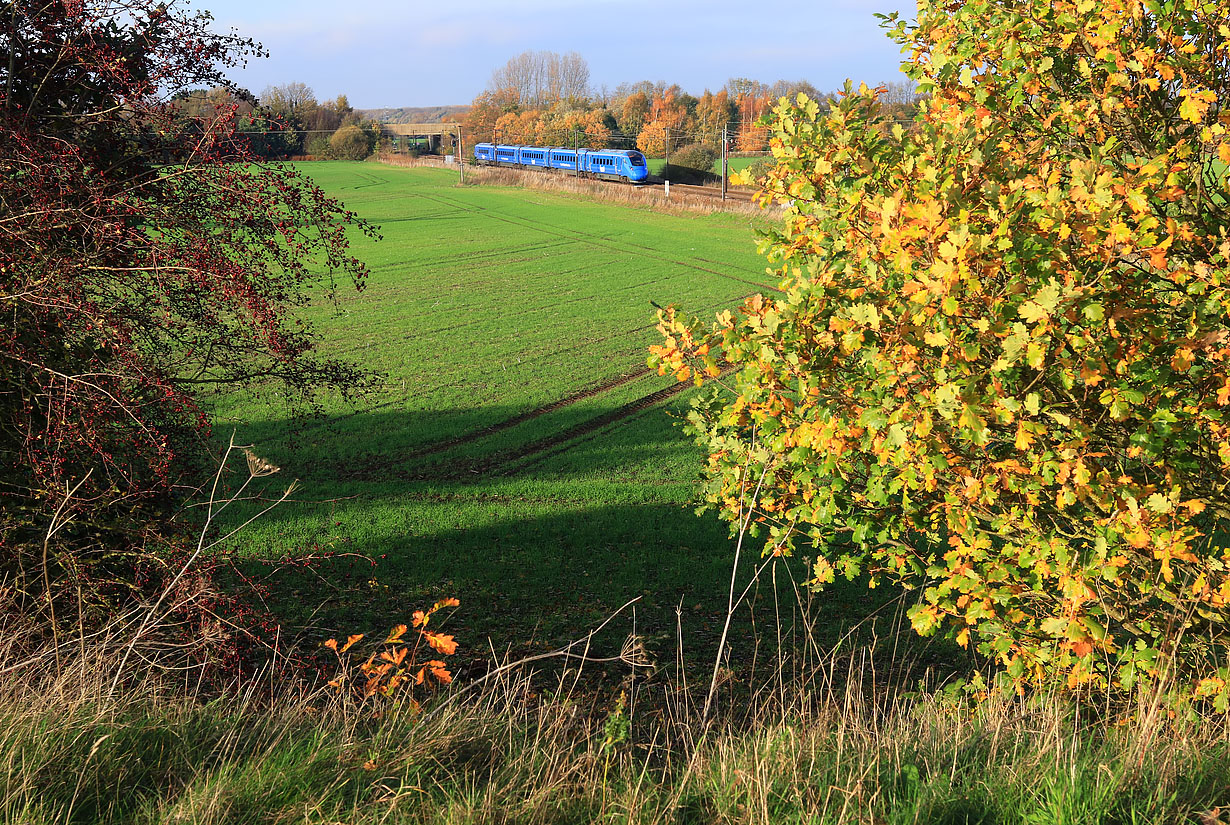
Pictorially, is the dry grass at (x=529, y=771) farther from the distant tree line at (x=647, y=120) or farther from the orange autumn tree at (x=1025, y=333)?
the distant tree line at (x=647, y=120)

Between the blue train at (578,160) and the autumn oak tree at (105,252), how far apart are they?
61.7 metres

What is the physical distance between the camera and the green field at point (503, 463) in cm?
1070

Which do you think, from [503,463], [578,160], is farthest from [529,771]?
[578,160]

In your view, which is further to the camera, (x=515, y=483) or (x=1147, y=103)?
(x=515, y=483)

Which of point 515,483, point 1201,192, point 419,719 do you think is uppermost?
point 1201,192

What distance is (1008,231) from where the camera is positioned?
425cm

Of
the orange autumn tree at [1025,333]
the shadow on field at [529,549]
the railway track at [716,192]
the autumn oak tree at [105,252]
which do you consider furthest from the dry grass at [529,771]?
the railway track at [716,192]

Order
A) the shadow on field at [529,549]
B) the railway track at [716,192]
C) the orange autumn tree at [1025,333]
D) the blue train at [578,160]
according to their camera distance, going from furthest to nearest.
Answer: the blue train at [578,160]
the railway track at [716,192]
the shadow on field at [529,549]
the orange autumn tree at [1025,333]

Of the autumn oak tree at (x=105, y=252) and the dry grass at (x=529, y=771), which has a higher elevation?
the autumn oak tree at (x=105, y=252)

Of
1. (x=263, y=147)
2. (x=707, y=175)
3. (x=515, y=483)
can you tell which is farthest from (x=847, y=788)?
(x=707, y=175)

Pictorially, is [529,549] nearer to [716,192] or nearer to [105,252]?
[105,252]

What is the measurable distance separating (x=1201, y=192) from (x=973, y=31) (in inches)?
65.5

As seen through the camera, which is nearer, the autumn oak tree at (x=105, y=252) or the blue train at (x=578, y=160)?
the autumn oak tree at (x=105, y=252)

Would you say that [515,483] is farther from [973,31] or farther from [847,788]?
[847,788]
